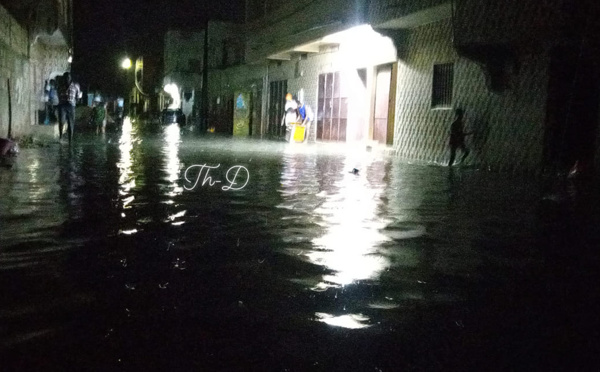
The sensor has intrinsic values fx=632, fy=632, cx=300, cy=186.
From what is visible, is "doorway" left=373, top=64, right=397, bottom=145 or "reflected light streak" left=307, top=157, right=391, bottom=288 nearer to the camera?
"reflected light streak" left=307, top=157, right=391, bottom=288

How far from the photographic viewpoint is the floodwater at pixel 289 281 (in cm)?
302

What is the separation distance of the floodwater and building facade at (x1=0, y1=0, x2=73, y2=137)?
9789 millimetres

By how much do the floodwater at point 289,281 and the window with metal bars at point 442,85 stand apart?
27.5 ft

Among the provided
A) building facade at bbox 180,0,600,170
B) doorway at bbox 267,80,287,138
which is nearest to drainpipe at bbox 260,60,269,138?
doorway at bbox 267,80,287,138

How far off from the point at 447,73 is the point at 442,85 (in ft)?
1.26

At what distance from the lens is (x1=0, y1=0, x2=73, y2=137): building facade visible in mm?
17234

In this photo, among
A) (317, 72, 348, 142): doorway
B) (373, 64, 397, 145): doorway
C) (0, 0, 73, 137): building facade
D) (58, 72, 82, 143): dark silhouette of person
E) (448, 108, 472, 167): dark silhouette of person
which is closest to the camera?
(448, 108, 472, 167): dark silhouette of person

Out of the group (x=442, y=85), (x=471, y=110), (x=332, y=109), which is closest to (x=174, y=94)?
(x=332, y=109)

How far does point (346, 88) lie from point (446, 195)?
14868mm

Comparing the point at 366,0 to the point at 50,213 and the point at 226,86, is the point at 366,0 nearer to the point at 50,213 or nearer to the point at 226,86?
the point at 50,213

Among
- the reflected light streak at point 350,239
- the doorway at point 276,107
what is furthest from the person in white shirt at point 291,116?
the reflected light streak at point 350,239

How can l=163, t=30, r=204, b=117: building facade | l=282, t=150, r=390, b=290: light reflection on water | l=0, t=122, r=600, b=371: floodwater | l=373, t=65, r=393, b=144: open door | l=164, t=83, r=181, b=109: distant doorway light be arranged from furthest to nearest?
1. l=164, t=83, r=181, b=109: distant doorway light
2. l=163, t=30, r=204, b=117: building facade
3. l=373, t=65, r=393, b=144: open door
4. l=282, t=150, r=390, b=290: light reflection on water
5. l=0, t=122, r=600, b=371: floodwater

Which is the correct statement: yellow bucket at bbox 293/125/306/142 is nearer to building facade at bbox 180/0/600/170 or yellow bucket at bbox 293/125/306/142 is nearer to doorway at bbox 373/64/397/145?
building facade at bbox 180/0/600/170

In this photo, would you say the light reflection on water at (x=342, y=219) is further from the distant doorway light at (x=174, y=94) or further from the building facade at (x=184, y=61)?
the distant doorway light at (x=174, y=94)
